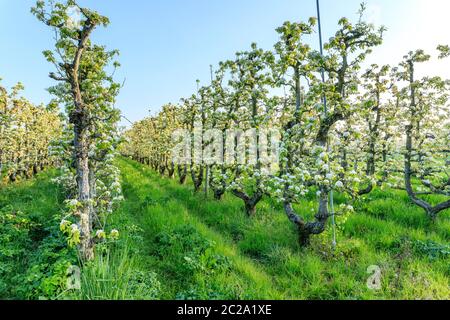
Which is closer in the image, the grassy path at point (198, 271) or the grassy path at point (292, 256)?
the grassy path at point (198, 271)

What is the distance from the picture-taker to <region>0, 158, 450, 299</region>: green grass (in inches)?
208

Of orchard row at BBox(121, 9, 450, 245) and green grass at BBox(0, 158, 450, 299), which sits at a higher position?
orchard row at BBox(121, 9, 450, 245)

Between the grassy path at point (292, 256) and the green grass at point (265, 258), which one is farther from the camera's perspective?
the grassy path at point (292, 256)

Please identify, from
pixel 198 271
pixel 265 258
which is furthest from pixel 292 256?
pixel 198 271

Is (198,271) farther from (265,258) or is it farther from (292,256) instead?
(292,256)

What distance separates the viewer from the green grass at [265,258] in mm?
5277

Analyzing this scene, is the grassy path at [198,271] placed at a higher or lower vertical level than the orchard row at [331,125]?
lower

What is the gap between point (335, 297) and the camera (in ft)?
18.1

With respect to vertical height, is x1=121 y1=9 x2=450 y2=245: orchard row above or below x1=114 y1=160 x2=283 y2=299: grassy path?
above

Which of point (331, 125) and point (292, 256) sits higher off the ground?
point (331, 125)

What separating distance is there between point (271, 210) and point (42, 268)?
27.3 feet

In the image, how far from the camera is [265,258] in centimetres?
749

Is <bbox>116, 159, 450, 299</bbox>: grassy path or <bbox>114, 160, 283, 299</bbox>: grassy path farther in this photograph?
<bbox>116, 159, 450, 299</bbox>: grassy path
